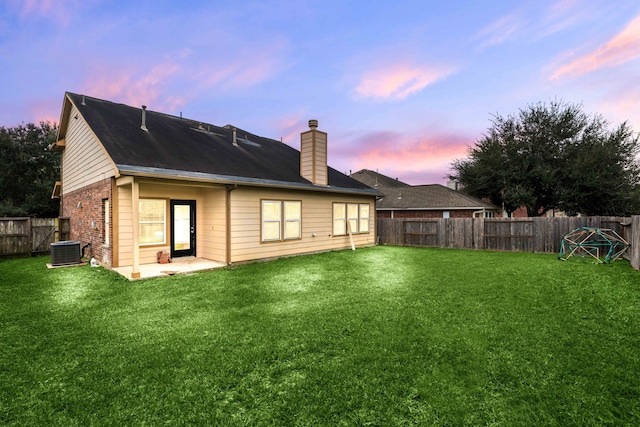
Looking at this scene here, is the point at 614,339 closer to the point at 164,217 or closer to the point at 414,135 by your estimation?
the point at 164,217

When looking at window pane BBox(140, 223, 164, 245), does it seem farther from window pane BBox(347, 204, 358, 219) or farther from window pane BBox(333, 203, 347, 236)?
window pane BBox(347, 204, 358, 219)

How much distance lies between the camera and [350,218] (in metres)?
13.7

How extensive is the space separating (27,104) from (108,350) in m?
24.0

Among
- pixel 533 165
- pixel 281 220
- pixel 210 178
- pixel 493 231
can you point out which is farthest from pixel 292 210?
pixel 533 165

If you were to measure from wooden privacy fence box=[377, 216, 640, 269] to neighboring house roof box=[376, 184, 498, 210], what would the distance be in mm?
6013

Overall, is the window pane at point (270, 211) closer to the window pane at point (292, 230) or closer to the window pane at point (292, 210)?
the window pane at point (292, 210)

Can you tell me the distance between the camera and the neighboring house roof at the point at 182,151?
8391 millimetres

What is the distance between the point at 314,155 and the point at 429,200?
11994 millimetres

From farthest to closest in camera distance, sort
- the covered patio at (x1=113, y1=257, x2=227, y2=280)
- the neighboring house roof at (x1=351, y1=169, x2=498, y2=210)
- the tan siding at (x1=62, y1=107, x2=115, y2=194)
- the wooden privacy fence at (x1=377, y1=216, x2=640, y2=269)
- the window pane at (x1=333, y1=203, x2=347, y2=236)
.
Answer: the neighboring house roof at (x1=351, y1=169, x2=498, y2=210)
the window pane at (x1=333, y1=203, x2=347, y2=236)
the wooden privacy fence at (x1=377, y1=216, x2=640, y2=269)
the tan siding at (x1=62, y1=107, x2=115, y2=194)
the covered patio at (x1=113, y1=257, x2=227, y2=280)

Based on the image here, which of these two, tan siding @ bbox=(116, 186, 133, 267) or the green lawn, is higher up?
tan siding @ bbox=(116, 186, 133, 267)

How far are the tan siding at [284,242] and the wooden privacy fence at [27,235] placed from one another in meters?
8.11

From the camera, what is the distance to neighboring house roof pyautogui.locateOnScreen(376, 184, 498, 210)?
65.4 feet

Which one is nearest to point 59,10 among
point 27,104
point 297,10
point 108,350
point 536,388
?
point 297,10

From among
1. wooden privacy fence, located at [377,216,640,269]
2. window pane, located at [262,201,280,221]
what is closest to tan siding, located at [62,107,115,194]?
window pane, located at [262,201,280,221]
